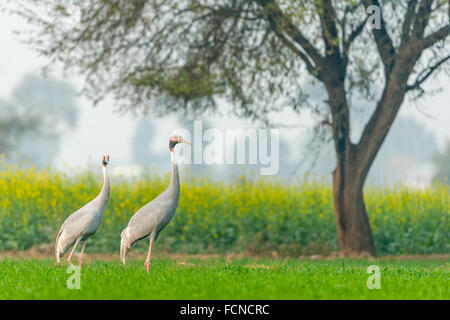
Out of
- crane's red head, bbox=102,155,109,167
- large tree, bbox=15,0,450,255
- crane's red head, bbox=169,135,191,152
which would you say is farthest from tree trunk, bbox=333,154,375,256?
crane's red head, bbox=102,155,109,167

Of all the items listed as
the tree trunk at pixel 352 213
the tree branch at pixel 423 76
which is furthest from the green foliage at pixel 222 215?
the tree branch at pixel 423 76

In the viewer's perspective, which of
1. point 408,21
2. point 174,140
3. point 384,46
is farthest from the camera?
point 384,46

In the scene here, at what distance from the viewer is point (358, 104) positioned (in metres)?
17.6

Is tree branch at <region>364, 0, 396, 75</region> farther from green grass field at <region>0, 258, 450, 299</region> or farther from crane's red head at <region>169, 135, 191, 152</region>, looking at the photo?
crane's red head at <region>169, 135, 191, 152</region>

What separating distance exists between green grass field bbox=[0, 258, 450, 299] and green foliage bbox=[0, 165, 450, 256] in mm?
7083

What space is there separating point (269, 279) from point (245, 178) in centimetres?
1146

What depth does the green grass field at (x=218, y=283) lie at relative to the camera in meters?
7.66

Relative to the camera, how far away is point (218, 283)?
8.35 metres

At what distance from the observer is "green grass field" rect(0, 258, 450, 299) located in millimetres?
7664

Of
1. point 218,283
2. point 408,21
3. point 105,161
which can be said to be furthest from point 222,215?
point 218,283

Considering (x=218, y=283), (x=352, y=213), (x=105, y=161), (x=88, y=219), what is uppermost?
(x=105, y=161)

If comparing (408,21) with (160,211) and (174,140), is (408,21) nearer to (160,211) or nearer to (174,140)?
(174,140)

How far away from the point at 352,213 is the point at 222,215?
3.77m
